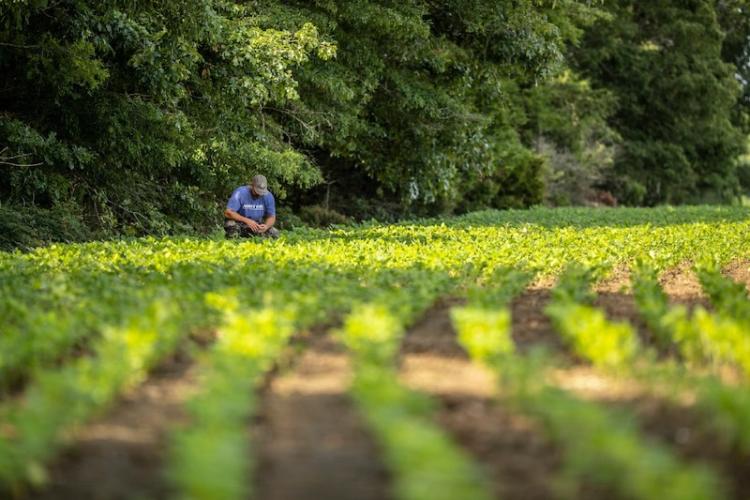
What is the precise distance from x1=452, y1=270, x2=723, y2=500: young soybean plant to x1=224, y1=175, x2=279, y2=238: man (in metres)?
11.3

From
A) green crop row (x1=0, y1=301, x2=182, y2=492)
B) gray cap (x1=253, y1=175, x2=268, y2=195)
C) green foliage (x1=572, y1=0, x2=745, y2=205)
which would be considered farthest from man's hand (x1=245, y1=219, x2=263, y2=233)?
green foliage (x1=572, y1=0, x2=745, y2=205)

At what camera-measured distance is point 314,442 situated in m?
5.99

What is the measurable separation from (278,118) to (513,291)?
16.6m

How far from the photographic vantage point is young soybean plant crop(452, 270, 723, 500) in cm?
462

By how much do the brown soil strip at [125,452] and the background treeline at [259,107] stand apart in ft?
38.1

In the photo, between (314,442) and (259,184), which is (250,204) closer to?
(259,184)

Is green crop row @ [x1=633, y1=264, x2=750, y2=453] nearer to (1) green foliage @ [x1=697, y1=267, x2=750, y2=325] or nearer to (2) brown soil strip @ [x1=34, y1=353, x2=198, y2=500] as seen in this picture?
(1) green foliage @ [x1=697, y1=267, x2=750, y2=325]

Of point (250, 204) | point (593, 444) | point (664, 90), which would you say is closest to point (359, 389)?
point (593, 444)

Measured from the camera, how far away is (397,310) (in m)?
9.59

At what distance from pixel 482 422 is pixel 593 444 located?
4.03 ft

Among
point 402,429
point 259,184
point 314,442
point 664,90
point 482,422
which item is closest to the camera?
point 402,429

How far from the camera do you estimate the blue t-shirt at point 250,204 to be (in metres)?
18.5

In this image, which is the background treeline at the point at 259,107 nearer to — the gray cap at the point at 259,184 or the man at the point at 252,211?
the man at the point at 252,211

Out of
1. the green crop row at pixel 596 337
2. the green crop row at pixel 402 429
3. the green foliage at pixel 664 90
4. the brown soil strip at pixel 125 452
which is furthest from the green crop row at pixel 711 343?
the green foliage at pixel 664 90
